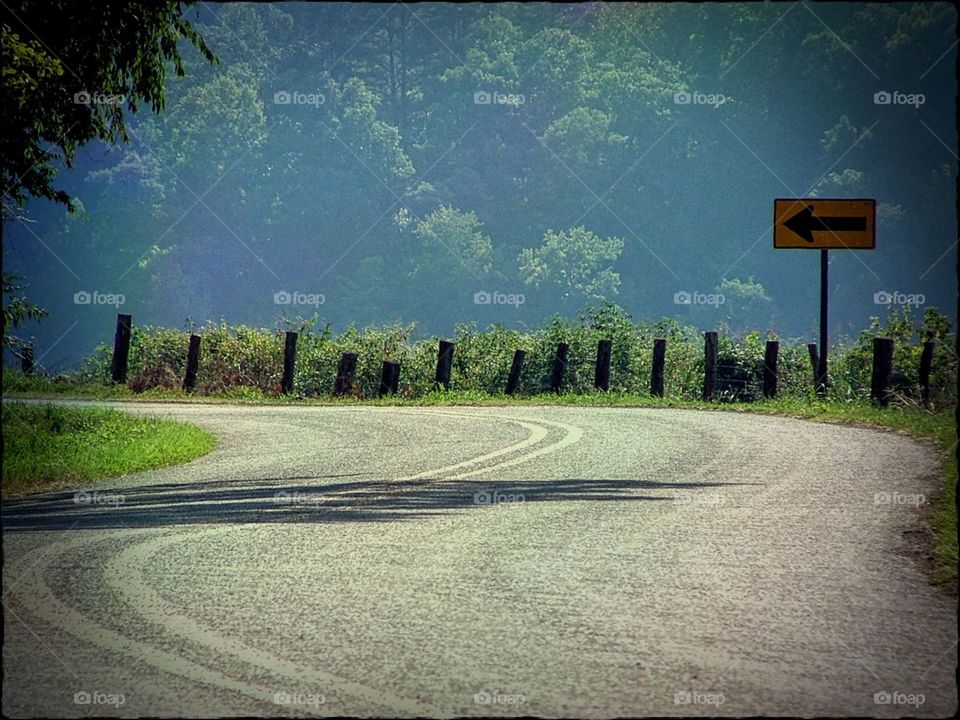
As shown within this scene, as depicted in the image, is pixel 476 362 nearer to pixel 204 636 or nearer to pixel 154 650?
pixel 204 636

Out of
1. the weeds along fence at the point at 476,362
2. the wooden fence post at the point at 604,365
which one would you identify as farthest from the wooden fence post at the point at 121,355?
the wooden fence post at the point at 604,365

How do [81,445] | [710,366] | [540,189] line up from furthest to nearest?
[540,189]
[710,366]
[81,445]

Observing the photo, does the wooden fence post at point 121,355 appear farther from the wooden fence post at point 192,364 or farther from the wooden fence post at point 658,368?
the wooden fence post at point 658,368

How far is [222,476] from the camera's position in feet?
40.6

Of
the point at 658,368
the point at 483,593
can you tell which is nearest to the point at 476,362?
the point at 658,368

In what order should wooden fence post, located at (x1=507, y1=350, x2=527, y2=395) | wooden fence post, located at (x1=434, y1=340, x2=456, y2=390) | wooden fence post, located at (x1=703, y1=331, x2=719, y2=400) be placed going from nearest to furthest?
wooden fence post, located at (x1=703, y1=331, x2=719, y2=400) → wooden fence post, located at (x1=507, y1=350, x2=527, y2=395) → wooden fence post, located at (x1=434, y1=340, x2=456, y2=390)

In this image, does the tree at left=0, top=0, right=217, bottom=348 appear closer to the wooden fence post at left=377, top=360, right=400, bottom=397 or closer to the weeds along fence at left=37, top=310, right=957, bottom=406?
the wooden fence post at left=377, top=360, right=400, bottom=397

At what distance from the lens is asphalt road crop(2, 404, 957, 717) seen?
499cm

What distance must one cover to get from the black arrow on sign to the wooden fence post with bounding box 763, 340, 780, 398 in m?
2.49

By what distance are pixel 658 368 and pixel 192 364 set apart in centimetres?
1204

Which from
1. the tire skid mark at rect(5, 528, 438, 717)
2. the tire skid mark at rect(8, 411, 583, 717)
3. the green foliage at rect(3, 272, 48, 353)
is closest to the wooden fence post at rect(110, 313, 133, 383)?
the green foliage at rect(3, 272, 48, 353)

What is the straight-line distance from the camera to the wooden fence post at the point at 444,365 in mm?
28562

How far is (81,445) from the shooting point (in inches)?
576

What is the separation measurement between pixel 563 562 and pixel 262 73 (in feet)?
457
